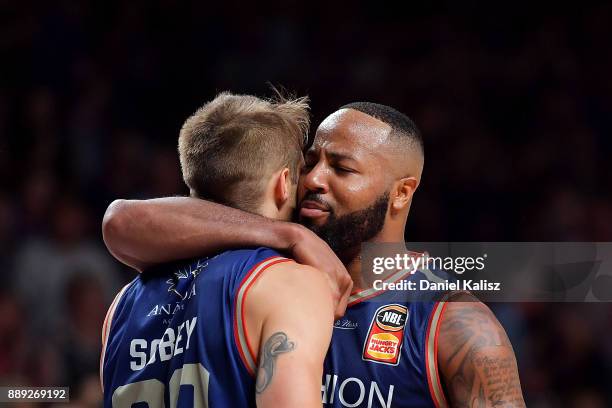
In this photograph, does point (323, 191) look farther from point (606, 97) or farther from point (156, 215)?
point (606, 97)

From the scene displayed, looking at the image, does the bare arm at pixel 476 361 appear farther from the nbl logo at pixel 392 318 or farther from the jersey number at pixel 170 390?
the jersey number at pixel 170 390

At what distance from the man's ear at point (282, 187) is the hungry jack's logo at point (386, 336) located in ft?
1.98

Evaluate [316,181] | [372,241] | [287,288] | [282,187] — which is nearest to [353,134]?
[316,181]

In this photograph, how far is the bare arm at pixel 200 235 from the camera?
2.45 metres

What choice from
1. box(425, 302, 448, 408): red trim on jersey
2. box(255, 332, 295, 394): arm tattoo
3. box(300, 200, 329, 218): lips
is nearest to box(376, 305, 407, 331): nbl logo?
box(425, 302, 448, 408): red trim on jersey

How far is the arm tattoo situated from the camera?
2.11m

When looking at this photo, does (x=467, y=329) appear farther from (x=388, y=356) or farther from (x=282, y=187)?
(x=282, y=187)

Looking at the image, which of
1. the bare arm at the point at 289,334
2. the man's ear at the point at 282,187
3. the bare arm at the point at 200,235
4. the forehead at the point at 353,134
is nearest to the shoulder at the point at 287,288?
the bare arm at the point at 289,334

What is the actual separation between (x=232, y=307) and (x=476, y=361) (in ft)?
2.91

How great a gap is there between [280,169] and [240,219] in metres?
0.22

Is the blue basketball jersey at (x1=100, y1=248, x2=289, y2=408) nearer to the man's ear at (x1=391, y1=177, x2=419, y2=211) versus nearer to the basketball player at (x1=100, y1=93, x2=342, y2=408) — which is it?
the basketball player at (x1=100, y1=93, x2=342, y2=408)

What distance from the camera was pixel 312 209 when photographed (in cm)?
297

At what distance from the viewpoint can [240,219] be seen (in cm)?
246

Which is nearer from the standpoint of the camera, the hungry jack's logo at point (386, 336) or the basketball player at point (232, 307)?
the basketball player at point (232, 307)
